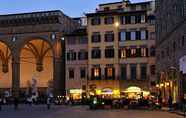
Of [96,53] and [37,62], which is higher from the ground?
[96,53]

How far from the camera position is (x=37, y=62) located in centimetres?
10000

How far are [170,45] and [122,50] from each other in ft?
82.6

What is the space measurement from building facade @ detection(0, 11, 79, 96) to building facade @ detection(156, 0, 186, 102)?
22.3 metres

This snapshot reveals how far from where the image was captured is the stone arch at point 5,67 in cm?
10031

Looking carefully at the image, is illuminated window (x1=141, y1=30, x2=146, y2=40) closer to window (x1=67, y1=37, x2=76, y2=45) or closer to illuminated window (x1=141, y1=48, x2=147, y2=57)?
illuminated window (x1=141, y1=48, x2=147, y2=57)

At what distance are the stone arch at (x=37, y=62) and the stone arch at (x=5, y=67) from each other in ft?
8.42

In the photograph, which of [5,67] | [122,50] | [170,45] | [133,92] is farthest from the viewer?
[5,67]

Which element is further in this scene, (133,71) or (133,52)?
(133,71)

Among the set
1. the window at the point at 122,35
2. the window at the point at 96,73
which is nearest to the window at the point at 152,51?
the window at the point at 122,35

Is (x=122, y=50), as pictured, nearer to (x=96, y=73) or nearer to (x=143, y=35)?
(x=143, y=35)

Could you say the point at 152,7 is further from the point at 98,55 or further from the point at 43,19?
the point at 43,19

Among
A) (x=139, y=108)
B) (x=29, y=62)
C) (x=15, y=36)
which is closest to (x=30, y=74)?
(x=29, y=62)

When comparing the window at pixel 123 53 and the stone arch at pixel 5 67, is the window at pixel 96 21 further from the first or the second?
the stone arch at pixel 5 67

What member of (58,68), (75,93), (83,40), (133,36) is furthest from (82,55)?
(133,36)
